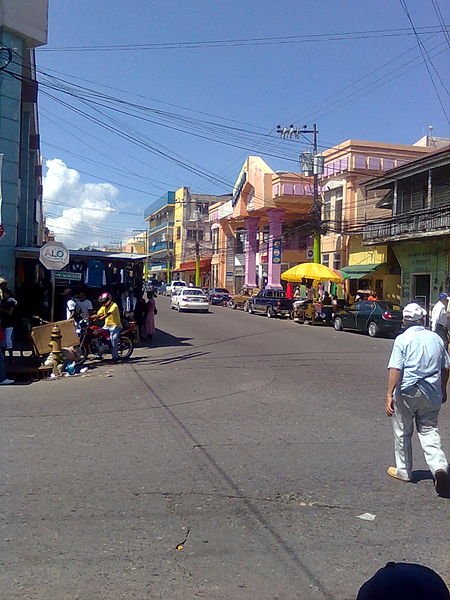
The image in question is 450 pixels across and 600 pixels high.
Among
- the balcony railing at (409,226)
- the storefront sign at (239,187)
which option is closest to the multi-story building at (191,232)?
the storefront sign at (239,187)

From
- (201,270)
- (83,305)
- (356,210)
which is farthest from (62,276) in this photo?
(201,270)

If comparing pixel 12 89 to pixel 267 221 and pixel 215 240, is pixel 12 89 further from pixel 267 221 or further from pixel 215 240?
pixel 215 240

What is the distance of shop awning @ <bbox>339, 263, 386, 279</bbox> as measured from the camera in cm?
3412

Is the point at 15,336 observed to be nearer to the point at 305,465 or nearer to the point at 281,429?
the point at 281,429

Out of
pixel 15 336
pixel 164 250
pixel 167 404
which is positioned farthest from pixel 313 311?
pixel 164 250

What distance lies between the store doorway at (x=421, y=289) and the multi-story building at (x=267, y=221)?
12273mm

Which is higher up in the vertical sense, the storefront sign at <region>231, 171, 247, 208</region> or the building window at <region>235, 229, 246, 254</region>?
the storefront sign at <region>231, 171, 247, 208</region>

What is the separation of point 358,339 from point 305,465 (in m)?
16.6

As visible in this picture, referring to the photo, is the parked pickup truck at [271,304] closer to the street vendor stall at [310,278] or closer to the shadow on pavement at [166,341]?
the street vendor stall at [310,278]

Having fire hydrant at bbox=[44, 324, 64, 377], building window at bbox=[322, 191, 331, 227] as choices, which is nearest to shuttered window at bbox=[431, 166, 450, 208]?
building window at bbox=[322, 191, 331, 227]

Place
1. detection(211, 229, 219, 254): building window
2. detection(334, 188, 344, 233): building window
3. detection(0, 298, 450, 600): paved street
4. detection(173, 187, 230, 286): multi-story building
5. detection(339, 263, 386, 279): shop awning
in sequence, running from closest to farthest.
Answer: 1. detection(0, 298, 450, 600): paved street
2. detection(339, 263, 386, 279): shop awning
3. detection(334, 188, 344, 233): building window
4. detection(211, 229, 219, 254): building window
5. detection(173, 187, 230, 286): multi-story building

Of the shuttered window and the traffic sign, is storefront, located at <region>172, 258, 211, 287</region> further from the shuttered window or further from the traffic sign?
the traffic sign

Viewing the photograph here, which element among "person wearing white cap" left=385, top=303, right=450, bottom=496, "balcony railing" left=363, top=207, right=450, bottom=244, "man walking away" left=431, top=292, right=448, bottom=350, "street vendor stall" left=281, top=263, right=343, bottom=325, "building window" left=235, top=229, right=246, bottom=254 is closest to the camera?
"person wearing white cap" left=385, top=303, right=450, bottom=496

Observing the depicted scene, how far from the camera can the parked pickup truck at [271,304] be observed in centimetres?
3512
